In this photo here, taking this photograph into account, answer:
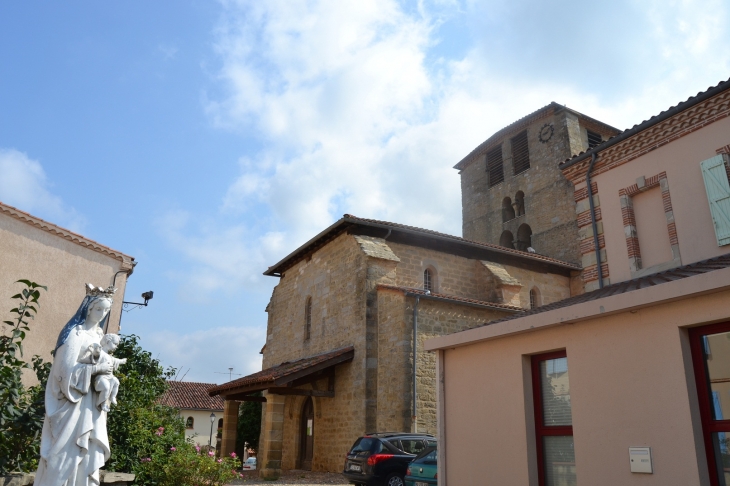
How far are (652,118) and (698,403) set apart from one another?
585 cm

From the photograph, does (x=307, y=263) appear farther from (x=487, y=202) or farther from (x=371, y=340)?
(x=487, y=202)

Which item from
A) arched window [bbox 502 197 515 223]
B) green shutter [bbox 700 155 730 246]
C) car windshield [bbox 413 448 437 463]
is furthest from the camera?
arched window [bbox 502 197 515 223]

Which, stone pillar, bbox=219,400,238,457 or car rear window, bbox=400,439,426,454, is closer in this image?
car rear window, bbox=400,439,426,454

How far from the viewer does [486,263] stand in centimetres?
1881

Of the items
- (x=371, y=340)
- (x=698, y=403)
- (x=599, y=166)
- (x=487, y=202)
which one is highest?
(x=487, y=202)

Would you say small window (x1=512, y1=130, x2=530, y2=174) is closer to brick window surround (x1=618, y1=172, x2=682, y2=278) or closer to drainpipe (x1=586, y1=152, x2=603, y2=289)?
drainpipe (x1=586, y1=152, x2=603, y2=289)

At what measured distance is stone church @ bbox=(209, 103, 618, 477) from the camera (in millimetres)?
14695

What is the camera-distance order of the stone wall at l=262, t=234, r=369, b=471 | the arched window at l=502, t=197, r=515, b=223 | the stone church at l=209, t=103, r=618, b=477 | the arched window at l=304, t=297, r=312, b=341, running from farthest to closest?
the arched window at l=502, t=197, r=515, b=223 < the arched window at l=304, t=297, r=312, b=341 < the stone wall at l=262, t=234, r=369, b=471 < the stone church at l=209, t=103, r=618, b=477

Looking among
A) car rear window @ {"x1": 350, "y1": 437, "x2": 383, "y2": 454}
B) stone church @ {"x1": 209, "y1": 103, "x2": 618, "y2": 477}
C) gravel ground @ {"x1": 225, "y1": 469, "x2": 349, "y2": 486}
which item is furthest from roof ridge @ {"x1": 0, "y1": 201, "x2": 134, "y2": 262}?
car rear window @ {"x1": 350, "y1": 437, "x2": 383, "y2": 454}

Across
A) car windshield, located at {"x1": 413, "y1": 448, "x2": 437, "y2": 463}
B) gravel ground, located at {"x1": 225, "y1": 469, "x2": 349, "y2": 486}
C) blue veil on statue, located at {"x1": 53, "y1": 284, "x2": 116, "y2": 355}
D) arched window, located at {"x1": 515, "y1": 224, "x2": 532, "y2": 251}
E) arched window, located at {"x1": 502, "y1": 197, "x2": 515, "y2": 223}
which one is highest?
arched window, located at {"x1": 502, "y1": 197, "x2": 515, "y2": 223}

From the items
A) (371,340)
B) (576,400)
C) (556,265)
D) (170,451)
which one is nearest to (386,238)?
(371,340)

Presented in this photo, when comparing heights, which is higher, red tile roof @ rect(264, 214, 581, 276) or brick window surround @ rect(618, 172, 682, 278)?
red tile roof @ rect(264, 214, 581, 276)

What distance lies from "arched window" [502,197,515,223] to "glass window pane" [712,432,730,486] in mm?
23052

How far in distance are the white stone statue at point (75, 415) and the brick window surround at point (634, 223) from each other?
8.10 metres
